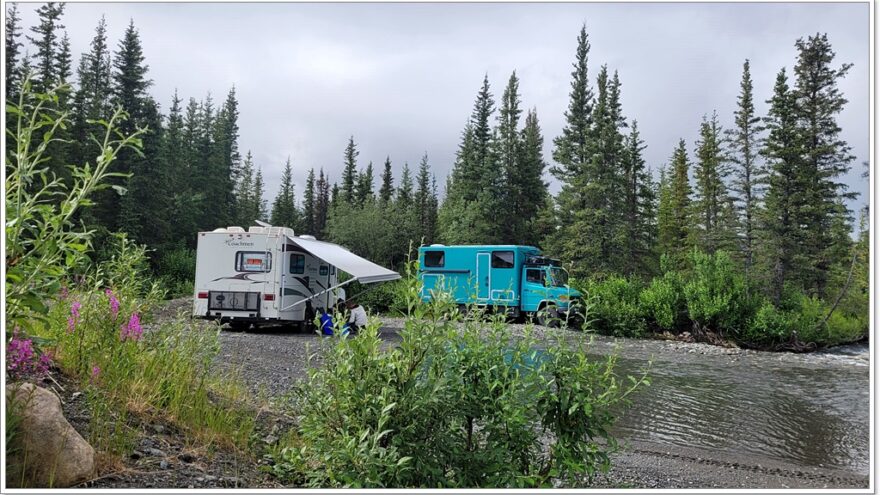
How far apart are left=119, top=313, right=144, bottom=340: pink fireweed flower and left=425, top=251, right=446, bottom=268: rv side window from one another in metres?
16.3

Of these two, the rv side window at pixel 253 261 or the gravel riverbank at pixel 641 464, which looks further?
the rv side window at pixel 253 261

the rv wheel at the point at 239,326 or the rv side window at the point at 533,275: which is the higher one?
the rv side window at the point at 533,275

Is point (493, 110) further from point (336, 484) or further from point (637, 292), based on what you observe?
point (336, 484)

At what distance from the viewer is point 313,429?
2.93m

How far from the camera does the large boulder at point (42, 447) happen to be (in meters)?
2.51

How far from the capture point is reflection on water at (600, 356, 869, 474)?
634 cm

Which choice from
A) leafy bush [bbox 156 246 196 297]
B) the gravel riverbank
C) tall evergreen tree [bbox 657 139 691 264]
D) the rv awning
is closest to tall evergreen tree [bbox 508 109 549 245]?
tall evergreen tree [bbox 657 139 691 264]

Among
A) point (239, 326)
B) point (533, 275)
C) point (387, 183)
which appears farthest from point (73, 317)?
point (387, 183)

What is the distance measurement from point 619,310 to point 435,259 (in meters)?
6.82

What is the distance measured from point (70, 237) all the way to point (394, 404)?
1.61 meters

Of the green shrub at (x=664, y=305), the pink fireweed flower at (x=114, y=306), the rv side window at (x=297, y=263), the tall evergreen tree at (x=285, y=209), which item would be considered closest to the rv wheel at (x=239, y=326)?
the rv side window at (x=297, y=263)

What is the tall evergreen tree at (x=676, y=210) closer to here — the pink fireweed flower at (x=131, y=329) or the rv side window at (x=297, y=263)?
the rv side window at (x=297, y=263)

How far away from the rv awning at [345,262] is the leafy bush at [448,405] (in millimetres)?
9726

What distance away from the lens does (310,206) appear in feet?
230
